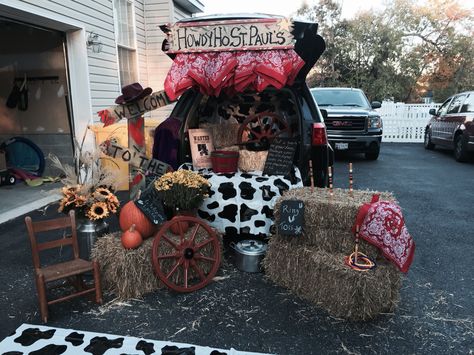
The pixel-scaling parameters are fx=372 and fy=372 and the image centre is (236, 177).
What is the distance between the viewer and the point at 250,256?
133 inches

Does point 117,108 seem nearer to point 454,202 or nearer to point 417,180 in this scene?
point 454,202

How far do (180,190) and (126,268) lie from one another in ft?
2.59

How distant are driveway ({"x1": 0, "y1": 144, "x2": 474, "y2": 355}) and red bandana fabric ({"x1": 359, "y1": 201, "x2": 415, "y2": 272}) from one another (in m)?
0.46

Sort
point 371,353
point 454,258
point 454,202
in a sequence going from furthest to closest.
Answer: point 454,202, point 454,258, point 371,353

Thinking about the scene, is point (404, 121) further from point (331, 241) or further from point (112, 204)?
point (112, 204)

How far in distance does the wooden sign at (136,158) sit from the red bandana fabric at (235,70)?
29.8 inches

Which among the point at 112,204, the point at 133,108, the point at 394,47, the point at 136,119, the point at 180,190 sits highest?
the point at 394,47

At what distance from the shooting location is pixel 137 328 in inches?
102

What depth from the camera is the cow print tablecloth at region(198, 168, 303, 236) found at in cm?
351

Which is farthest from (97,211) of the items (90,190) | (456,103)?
(456,103)

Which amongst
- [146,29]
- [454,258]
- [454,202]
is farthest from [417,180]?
[146,29]

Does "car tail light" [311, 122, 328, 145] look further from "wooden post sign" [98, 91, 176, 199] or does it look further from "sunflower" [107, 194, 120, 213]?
"sunflower" [107, 194, 120, 213]

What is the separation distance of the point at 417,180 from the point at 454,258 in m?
4.04

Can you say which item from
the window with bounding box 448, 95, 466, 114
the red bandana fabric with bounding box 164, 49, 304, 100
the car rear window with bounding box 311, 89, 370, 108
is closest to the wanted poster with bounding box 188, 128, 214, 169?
the red bandana fabric with bounding box 164, 49, 304, 100
